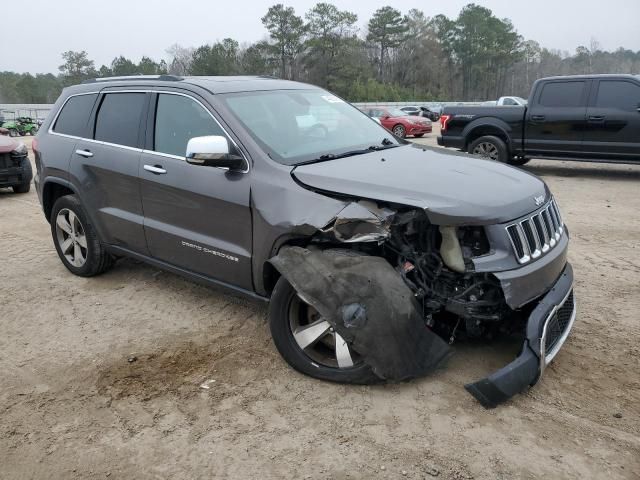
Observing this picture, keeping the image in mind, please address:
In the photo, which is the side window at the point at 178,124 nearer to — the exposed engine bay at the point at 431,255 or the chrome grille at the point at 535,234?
the exposed engine bay at the point at 431,255

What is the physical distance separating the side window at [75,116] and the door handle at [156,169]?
1166mm

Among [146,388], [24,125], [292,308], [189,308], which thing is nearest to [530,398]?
[292,308]

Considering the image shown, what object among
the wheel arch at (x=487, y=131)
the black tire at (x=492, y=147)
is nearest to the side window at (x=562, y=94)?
the wheel arch at (x=487, y=131)

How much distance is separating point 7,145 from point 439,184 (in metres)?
9.11

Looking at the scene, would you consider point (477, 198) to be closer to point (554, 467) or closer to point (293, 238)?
point (293, 238)

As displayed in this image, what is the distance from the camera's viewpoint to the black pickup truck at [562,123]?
390 inches

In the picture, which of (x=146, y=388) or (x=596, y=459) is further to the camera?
(x=146, y=388)

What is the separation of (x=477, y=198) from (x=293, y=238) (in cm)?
112

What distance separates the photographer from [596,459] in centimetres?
270

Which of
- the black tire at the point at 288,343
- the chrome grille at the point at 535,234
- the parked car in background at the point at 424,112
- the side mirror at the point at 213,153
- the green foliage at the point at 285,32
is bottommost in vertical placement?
the parked car in background at the point at 424,112

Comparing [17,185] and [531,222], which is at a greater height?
[531,222]

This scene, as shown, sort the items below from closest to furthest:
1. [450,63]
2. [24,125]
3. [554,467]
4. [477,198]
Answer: [554,467] → [477,198] → [24,125] → [450,63]

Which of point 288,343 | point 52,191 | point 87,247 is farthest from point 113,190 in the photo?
point 288,343

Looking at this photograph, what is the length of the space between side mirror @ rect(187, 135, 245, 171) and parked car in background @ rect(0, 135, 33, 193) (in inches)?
301
